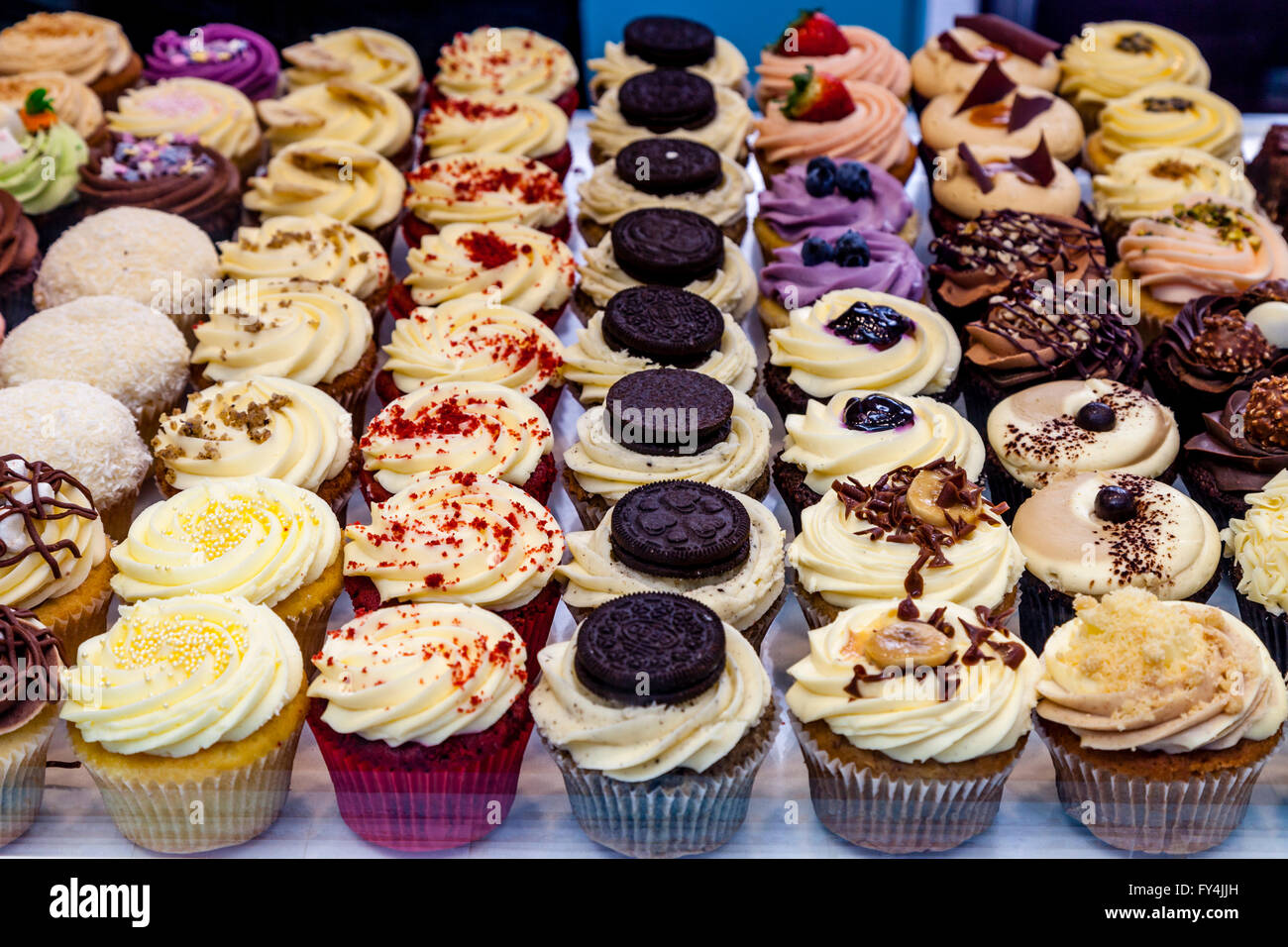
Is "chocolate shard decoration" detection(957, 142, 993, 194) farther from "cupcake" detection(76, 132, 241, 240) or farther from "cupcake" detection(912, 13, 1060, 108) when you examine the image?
"cupcake" detection(76, 132, 241, 240)

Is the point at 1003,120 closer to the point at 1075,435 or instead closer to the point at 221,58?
the point at 1075,435

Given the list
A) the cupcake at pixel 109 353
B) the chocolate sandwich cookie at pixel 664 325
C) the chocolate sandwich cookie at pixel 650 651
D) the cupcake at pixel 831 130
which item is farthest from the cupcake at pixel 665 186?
the chocolate sandwich cookie at pixel 650 651

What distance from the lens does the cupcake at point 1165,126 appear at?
636cm

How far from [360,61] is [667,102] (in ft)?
5.91

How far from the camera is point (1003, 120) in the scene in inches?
254

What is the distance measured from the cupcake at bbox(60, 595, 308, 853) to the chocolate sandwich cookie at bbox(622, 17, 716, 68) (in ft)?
14.1

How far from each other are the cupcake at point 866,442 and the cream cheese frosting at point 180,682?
5.71 feet

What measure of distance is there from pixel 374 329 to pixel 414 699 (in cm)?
248

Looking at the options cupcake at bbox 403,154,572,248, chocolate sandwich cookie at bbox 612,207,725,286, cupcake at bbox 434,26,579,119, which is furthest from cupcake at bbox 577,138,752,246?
cupcake at bbox 434,26,579,119

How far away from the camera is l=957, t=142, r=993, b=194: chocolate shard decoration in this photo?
5.84m
